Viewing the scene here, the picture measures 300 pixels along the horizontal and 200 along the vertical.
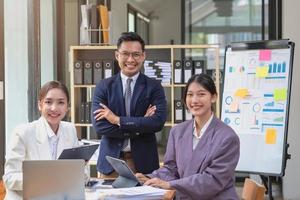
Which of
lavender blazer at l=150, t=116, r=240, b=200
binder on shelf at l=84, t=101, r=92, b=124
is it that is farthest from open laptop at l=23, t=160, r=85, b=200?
binder on shelf at l=84, t=101, r=92, b=124

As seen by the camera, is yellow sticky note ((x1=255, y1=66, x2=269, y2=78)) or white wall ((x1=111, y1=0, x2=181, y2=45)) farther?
white wall ((x1=111, y1=0, x2=181, y2=45))

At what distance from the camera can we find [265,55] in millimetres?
4195

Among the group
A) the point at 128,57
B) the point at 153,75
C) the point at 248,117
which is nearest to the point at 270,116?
the point at 248,117

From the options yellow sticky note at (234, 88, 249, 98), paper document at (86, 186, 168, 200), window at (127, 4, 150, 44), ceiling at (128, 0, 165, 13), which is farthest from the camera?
ceiling at (128, 0, 165, 13)

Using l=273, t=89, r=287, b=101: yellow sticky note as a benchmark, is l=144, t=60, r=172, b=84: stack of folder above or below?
above

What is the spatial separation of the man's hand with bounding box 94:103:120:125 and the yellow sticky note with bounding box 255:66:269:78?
179 centimetres

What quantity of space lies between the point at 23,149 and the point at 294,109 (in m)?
3.50

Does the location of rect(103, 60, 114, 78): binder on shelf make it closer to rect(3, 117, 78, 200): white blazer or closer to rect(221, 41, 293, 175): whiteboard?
rect(221, 41, 293, 175): whiteboard

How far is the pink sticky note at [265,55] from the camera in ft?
13.7

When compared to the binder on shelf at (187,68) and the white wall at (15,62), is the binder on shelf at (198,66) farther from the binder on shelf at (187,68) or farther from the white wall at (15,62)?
the white wall at (15,62)

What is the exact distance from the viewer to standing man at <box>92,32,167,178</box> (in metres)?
2.88

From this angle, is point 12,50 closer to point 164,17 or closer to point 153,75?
point 153,75

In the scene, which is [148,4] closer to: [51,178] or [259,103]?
[259,103]

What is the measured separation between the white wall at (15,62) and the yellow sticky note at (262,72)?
2154 millimetres
